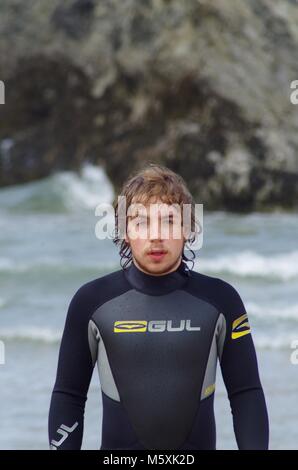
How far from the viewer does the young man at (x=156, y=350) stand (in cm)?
212

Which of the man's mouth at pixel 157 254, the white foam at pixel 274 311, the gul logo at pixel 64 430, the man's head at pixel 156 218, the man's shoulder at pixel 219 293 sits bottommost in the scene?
the gul logo at pixel 64 430

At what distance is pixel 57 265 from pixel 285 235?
8.85ft

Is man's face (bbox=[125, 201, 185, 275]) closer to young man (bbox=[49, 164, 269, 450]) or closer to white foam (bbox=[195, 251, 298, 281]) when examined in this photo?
young man (bbox=[49, 164, 269, 450])

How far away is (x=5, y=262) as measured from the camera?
1152 centimetres

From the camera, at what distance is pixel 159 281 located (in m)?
2.19

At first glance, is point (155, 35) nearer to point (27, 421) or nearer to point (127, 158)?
point (127, 158)

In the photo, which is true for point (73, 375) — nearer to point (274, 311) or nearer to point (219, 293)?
point (219, 293)

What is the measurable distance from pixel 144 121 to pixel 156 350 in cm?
1278

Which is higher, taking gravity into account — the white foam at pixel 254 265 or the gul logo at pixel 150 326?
the white foam at pixel 254 265

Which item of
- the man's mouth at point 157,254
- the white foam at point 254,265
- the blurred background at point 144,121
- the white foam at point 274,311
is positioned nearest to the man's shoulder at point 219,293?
the man's mouth at point 157,254

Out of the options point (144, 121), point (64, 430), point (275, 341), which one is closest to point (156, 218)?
point (64, 430)

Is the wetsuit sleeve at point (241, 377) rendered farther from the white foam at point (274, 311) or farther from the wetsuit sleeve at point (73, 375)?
the white foam at point (274, 311)

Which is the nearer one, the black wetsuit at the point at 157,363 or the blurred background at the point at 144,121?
the black wetsuit at the point at 157,363

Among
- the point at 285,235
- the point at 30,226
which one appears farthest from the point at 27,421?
the point at 30,226
